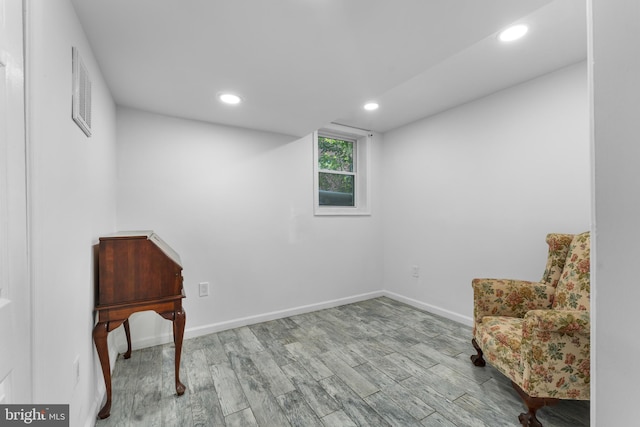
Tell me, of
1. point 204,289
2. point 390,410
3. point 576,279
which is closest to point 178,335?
point 204,289

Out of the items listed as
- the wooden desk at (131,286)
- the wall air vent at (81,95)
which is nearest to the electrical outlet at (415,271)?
the wooden desk at (131,286)

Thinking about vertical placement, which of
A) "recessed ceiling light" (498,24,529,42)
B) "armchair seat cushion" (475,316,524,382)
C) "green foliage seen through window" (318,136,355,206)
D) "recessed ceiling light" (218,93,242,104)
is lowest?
"armchair seat cushion" (475,316,524,382)

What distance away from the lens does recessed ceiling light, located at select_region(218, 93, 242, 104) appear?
210 centimetres

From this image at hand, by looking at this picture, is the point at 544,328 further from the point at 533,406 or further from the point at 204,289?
the point at 204,289

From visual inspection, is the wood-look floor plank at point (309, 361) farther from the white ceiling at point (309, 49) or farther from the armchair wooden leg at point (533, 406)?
the white ceiling at point (309, 49)

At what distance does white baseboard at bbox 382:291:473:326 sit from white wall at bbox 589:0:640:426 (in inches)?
83.9

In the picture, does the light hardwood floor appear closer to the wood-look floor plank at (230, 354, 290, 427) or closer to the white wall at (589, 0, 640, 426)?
the wood-look floor plank at (230, 354, 290, 427)

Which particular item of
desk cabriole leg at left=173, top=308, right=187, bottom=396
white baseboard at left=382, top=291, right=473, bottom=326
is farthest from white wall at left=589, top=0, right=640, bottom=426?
white baseboard at left=382, top=291, right=473, bottom=326

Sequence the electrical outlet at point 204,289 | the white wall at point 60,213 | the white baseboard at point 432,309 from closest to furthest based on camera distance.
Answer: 1. the white wall at point 60,213
2. the electrical outlet at point 204,289
3. the white baseboard at point 432,309

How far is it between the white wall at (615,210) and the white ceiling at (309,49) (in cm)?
62

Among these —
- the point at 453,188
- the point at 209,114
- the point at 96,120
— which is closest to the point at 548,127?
the point at 453,188

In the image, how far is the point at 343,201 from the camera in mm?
3732

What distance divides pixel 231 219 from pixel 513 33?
2.69 m

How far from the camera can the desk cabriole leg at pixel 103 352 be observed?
1.50 meters
